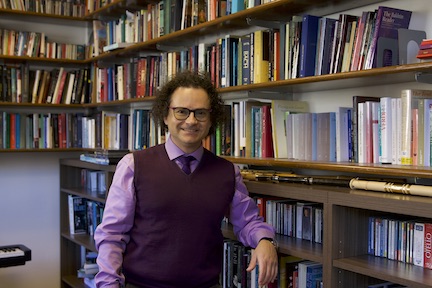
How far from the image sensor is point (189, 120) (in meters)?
1.81

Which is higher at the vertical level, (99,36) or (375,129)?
(99,36)

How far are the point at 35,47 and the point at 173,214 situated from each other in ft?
8.22

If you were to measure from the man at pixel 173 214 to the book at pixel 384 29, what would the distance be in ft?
1.90

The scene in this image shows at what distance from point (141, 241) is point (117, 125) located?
76.8 inches

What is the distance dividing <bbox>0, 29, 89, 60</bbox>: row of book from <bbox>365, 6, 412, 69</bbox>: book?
271 centimetres

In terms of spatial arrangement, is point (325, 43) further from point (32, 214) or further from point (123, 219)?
point (32, 214)

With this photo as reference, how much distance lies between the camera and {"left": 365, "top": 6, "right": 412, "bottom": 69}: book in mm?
1800

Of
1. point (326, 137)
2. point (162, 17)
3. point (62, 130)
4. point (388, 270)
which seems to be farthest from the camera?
point (62, 130)

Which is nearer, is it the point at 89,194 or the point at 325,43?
the point at 325,43

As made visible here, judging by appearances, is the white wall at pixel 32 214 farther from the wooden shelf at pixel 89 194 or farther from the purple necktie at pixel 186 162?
the purple necktie at pixel 186 162

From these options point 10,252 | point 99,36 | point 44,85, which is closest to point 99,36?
point 99,36

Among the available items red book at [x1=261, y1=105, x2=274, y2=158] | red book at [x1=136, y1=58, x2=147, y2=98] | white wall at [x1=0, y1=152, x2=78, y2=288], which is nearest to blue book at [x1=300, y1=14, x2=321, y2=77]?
red book at [x1=261, y1=105, x2=274, y2=158]

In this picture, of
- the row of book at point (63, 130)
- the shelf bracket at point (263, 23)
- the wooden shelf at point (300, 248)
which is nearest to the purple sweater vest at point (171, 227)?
the wooden shelf at point (300, 248)

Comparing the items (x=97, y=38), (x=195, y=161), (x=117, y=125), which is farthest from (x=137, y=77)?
(x=195, y=161)
